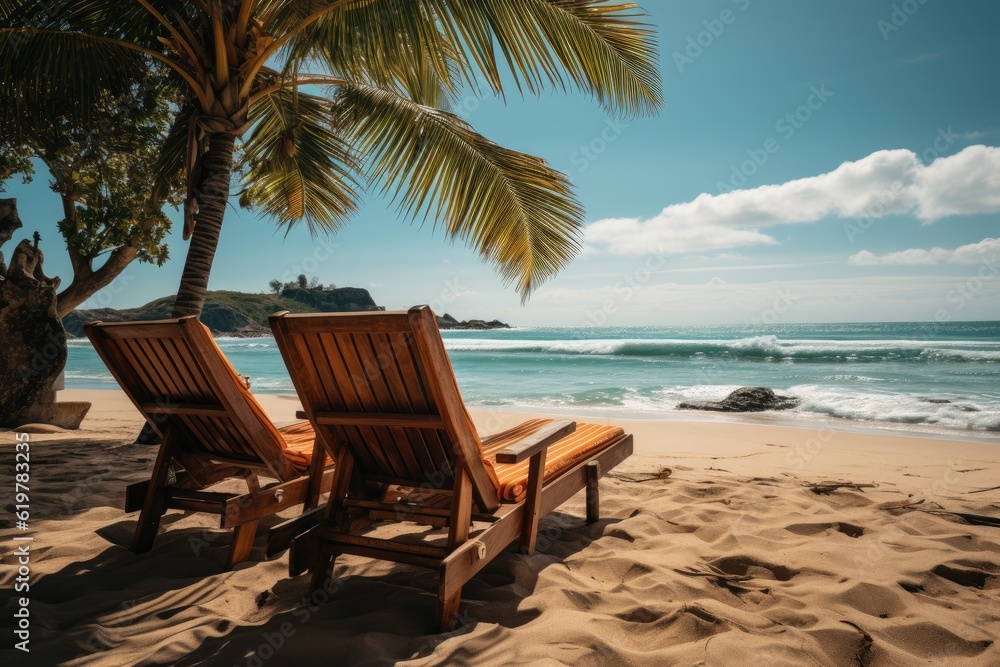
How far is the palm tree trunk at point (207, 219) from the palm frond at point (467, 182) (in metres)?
1.47

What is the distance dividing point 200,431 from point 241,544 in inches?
25.0

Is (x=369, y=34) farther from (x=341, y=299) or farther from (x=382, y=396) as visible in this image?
(x=341, y=299)

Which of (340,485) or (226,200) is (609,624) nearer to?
(340,485)

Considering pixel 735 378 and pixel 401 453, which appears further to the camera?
pixel 735 378

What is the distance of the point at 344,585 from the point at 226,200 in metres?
4.34

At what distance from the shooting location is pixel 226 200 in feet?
18.4

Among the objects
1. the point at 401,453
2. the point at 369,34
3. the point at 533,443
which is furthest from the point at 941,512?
the point at 369,34

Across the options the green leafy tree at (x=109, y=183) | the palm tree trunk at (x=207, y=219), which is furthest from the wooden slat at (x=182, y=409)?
the green leafy tree at (x=109, y=183)

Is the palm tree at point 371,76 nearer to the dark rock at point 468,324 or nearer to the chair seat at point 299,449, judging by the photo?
the chair seat at point 299,449

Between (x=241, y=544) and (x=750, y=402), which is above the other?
(x=241, y=544)

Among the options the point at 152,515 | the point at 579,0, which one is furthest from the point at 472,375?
the point at 152,515

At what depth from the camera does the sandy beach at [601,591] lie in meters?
1.96

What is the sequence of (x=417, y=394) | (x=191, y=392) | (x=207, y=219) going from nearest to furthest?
(x=417, y=394) < (x=191, y=392) < (x=207, y=219)

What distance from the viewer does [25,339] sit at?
629cm
